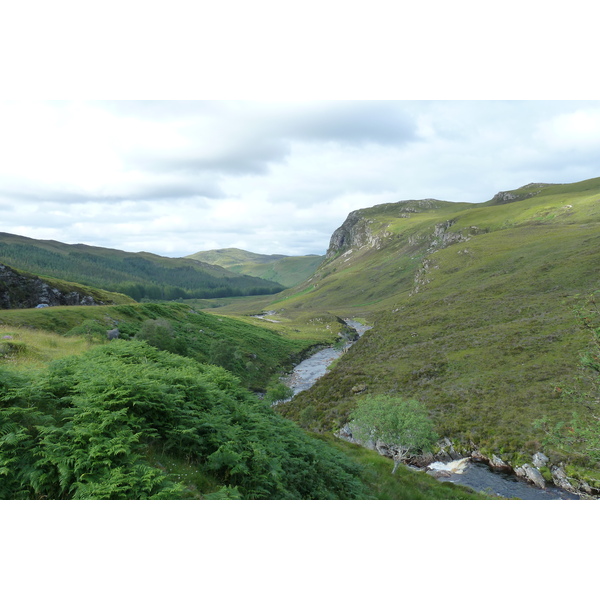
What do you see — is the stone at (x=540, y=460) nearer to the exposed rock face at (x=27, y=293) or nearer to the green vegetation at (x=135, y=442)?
the green vegetation at (x=135, y=442)

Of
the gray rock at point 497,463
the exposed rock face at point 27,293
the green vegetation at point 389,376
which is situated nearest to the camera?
the green vegetation at point 389,376

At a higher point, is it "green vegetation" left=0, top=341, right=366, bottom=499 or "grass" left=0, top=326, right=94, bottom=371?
"grass" left=0, top=326, right=94, bottom=371

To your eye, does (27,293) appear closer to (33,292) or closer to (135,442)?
(33,292)

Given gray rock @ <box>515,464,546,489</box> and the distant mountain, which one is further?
the distant mountain

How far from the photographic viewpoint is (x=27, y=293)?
7181 centimetres

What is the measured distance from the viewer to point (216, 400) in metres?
14.1

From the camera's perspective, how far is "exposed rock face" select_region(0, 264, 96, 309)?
68562mm

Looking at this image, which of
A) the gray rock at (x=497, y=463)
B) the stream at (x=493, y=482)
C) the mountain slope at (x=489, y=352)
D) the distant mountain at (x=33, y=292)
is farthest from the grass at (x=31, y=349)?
the distant mountain at (x=33, y=292)

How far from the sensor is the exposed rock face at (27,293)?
68562 millimetres

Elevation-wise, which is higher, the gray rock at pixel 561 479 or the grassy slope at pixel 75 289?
the grassy slope at pixel 75 289

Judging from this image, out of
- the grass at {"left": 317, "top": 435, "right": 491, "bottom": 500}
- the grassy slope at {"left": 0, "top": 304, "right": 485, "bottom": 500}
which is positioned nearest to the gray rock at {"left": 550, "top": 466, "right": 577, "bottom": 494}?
the grass at {"left": 317, "top": 435, "right": 491, "bottom": 500}

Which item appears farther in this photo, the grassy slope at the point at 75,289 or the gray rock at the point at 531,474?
the grassy slope at the point at 75,289

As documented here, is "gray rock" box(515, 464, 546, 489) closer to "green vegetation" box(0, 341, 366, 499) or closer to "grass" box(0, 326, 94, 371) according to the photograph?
"green vegetation" box(0, 341, 366, 499)

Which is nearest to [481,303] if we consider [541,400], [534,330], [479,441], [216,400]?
[534,330]
